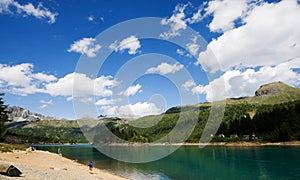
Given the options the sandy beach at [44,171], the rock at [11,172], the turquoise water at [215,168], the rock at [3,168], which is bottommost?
the turquoise water at [215,168]

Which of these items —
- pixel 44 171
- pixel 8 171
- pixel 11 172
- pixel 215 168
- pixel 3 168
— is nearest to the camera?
pixel 3 168

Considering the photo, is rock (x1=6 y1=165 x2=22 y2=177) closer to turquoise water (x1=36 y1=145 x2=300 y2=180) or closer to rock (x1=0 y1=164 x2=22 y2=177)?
rock (x1=0 y1=164 x2=22 y2=177)

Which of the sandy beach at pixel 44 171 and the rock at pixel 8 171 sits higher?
the rock at pixel 8 171

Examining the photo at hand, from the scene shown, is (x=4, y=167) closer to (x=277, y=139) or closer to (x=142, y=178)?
(x=142, y=178)

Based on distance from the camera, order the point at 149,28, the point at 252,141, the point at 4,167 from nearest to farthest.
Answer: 1. the point at 4,167
2. the point at 149,28
3. the point at 252,141

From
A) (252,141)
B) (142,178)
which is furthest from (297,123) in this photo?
(142,178)

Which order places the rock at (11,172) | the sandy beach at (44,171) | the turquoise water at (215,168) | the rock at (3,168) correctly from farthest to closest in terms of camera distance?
the turquoise water at (215,168) → the sandy beach at (44,171) → the rock at (11,172) → the rock at (3,168)

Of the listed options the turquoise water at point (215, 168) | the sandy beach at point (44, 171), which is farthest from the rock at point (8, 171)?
the turquoise water at point (215, 168)

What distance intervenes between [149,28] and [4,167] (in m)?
46.7

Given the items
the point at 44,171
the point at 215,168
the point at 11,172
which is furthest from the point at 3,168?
the point at 215,168

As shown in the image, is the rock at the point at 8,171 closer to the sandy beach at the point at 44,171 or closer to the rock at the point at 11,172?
the rock at the point at 11,172

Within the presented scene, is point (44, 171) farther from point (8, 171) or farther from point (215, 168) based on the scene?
point (215, 168)

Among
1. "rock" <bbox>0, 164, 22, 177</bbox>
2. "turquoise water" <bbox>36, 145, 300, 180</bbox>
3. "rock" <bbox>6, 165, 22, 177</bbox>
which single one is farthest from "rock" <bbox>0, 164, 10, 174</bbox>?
"turquoise water" <bbox>36, 145, 300, 180</bbox>

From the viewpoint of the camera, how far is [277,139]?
14775 centimetres
